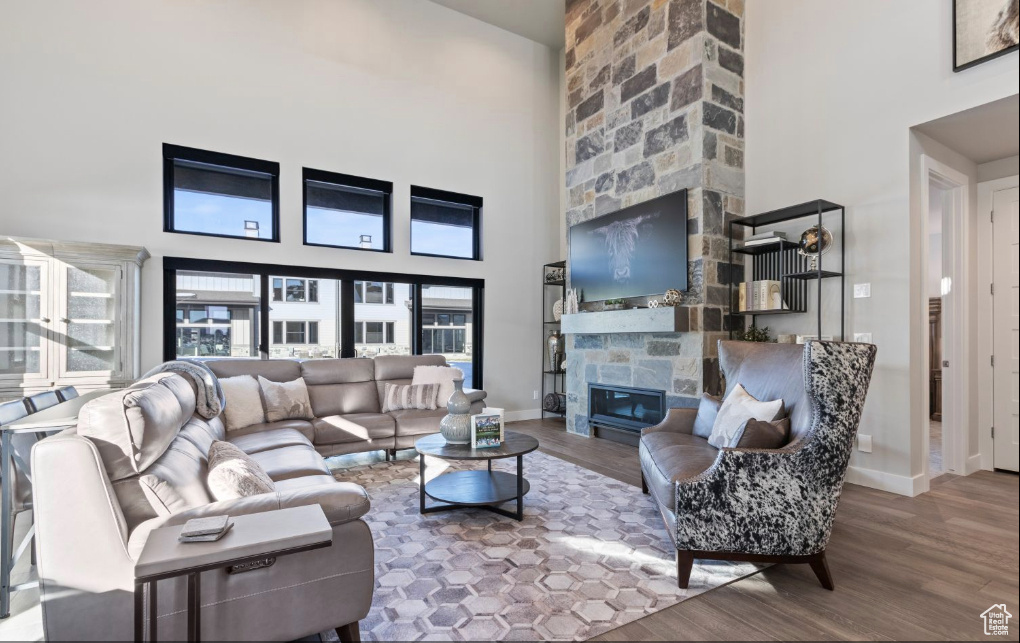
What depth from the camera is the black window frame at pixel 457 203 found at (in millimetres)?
5586

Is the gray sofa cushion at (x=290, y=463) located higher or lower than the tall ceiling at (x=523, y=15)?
lower

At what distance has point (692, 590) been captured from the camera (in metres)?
2.08

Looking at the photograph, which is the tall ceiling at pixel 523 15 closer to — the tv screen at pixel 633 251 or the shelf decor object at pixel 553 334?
the tv screen at pixel 633 251

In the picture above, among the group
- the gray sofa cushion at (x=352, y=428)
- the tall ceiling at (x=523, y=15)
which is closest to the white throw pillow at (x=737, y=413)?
the gray sofa cushion at (x=352, y=428)

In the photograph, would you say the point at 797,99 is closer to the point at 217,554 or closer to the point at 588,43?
the point at 588,43

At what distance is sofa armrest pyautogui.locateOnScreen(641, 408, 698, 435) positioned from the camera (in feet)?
10.3

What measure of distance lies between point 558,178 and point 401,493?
4.77 metres

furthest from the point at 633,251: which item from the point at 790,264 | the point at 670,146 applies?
the point at 790,264

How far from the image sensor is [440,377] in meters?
4.75

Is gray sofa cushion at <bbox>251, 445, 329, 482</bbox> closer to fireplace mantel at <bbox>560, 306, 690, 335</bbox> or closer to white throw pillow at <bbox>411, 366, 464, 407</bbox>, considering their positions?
white throw pillow at <bbox>411, 366, 464, 407</bbox>

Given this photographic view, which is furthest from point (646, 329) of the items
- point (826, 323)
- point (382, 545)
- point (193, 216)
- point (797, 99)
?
point (193, 216)

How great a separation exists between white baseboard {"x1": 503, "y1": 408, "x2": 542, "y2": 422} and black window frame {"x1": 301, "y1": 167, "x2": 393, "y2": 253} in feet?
8.18

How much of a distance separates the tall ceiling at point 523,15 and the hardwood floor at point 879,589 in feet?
19.4
